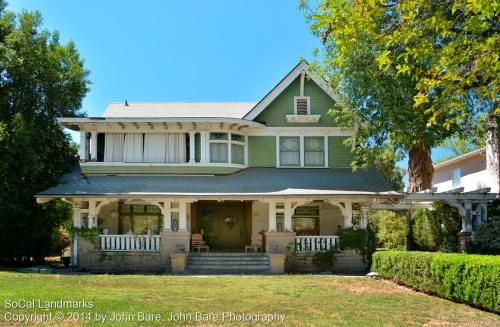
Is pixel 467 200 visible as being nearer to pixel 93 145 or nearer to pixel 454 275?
pixel 454 275

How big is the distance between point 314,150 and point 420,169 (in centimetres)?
524

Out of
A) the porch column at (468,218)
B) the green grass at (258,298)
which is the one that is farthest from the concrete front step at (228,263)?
the porch column at (468,218)

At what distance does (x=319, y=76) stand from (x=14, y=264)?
15365 mm

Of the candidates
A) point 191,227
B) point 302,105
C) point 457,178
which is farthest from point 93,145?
point 457,178

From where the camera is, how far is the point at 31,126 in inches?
835

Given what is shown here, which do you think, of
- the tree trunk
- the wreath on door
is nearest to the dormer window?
the tree trunk

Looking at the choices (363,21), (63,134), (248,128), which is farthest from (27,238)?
(363,21)

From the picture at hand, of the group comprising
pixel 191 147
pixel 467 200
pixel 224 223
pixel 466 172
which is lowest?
pixel 224 223

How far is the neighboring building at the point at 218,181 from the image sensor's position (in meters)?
20.2

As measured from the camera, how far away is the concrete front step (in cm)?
1925

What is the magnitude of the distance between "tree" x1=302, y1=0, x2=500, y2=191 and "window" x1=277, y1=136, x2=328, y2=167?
2031mm

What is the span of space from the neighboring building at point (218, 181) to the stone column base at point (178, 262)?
12.4 inches

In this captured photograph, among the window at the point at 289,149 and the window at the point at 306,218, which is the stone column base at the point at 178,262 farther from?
the window at the point at 289,149

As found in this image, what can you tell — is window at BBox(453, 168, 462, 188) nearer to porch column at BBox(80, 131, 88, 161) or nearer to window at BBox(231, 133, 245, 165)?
window at BBox(231, 133, 245, 165)
